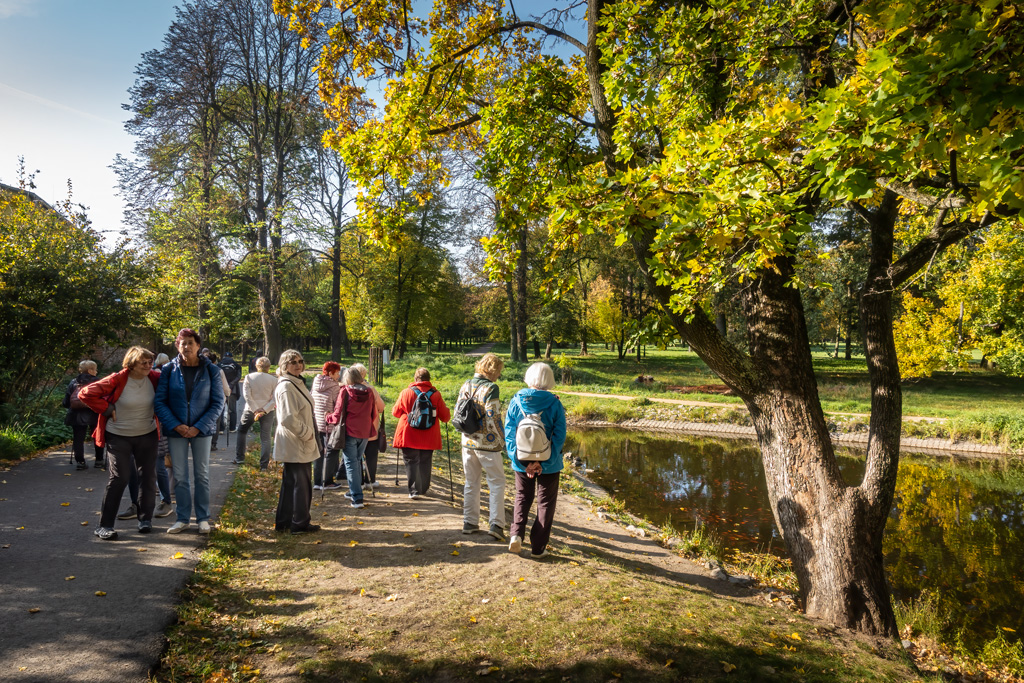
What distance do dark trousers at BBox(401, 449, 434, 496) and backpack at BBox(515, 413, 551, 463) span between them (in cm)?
248

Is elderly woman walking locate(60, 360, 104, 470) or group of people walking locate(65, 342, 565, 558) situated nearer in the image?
group of people walking locate(65, 342, 565, 558)

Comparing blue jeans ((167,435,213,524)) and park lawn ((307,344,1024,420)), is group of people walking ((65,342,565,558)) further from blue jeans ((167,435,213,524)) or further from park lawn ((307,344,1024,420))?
park lawn ((307,344,1024,420))

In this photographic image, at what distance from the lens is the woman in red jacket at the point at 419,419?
263 inches

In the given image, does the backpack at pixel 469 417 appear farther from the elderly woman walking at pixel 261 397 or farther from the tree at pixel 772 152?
the elderly woman walking at pixel 261 397

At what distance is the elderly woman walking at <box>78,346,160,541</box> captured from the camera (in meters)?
4.83

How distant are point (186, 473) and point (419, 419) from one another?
2.58 m

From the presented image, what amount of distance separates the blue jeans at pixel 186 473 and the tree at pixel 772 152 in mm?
3182

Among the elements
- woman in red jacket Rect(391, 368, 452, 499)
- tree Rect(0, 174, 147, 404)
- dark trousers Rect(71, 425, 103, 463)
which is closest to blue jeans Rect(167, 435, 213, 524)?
woman in red jacket Rect(391, 368, 452, 499)

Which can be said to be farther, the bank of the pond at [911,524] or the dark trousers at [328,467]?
the dark trousers at [328,467]

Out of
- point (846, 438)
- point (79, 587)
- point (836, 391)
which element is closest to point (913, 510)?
point (846, 438)

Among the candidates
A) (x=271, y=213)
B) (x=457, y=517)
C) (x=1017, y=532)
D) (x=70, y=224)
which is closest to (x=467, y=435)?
(x=457, y=517)

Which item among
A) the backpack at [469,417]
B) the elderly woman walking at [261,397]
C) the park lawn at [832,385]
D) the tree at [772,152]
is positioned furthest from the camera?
the park lawn at [832,385]

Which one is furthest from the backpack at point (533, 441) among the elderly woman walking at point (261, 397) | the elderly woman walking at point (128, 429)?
the elderly woman walking at point (261, 397)

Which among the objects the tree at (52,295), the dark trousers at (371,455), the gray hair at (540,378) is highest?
the tree at (52,295)
